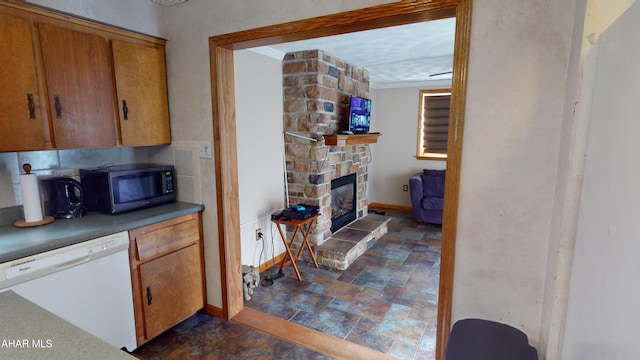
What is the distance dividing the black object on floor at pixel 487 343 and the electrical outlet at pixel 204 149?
1.81 metres

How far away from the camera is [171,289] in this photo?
7.13ft

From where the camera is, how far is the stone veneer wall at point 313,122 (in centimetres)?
334

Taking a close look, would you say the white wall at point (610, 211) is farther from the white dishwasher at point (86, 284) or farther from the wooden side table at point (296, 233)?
the wooden side table at point (296, 233)

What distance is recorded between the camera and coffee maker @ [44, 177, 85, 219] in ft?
6.33

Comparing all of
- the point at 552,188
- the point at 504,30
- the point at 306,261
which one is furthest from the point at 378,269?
the point at 504,30

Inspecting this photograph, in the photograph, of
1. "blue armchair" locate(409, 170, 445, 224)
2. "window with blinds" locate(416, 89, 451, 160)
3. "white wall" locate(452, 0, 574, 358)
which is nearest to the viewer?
"white wall" locate(452, 0, 574, 358)

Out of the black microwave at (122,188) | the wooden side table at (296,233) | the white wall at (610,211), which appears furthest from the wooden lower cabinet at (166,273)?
the white wall at (610,211)

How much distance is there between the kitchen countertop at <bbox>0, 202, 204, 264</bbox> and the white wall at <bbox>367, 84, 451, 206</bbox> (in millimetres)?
4219

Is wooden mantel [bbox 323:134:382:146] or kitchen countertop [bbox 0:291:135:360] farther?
wooden mantel [bbox 323:134:382:146]

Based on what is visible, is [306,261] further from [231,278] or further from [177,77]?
[177,77]

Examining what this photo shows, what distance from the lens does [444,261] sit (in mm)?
1609

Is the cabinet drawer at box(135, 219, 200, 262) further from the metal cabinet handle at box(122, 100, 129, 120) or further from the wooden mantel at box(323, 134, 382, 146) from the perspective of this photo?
the wooden mantel at box(323, 134, 382, 146)

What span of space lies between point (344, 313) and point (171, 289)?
1289mm

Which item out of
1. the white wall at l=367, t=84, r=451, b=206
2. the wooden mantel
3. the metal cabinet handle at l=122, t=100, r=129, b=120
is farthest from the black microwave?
the white wall at l=367, t=84, r=451, b=206
